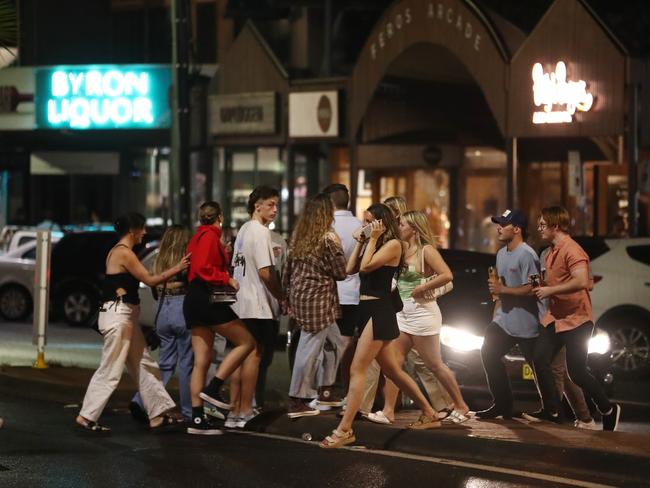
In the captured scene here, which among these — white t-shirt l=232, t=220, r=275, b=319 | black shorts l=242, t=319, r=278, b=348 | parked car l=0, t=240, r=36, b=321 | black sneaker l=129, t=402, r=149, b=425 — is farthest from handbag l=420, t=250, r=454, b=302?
parked car l=0, t=240, r=36, b=321

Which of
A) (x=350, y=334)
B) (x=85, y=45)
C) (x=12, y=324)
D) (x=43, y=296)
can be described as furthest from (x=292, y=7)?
(x=350, y=334)

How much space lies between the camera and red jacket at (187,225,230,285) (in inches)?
418

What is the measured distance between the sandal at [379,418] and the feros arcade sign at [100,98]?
1984cm

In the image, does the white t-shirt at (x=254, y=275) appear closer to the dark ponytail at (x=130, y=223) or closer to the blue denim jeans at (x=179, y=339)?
the blue denim jeans at (x=179, y=339)

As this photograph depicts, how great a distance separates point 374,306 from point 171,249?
6.48ft

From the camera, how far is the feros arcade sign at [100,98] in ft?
97.7

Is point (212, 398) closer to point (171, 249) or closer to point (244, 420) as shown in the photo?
point (244, 420)

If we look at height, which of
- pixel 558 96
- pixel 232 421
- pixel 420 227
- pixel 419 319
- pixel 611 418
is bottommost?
pixel 232 421

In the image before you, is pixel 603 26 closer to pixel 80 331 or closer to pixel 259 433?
pixel 80 331

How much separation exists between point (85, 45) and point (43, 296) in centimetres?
2493

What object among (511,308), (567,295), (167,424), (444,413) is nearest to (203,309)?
(167,424)

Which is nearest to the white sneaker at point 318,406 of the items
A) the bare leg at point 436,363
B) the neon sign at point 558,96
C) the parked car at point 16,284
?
the bare leg at point 436,363

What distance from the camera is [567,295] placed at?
10398mm

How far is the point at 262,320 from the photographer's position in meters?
11.0
